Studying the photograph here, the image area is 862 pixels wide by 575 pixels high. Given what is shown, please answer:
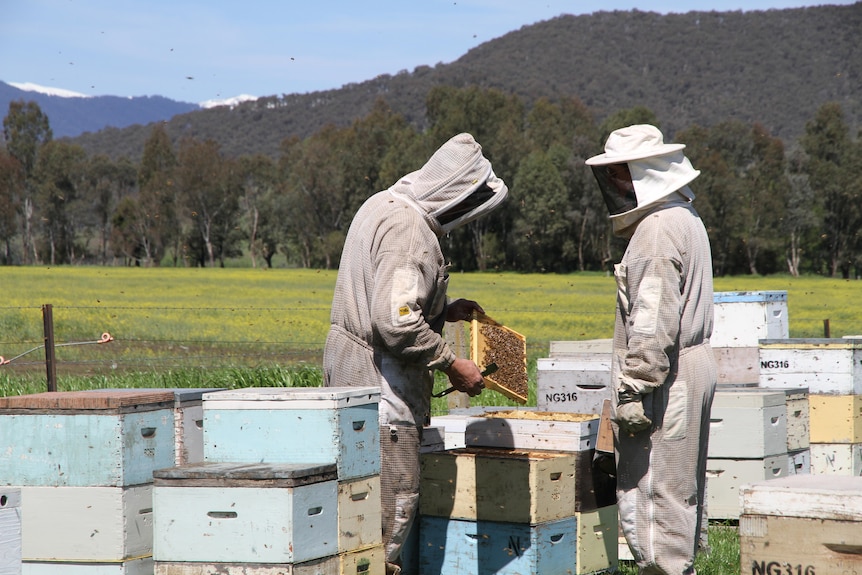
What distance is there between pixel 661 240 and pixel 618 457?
105 centimetres

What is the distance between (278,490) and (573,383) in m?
3.82

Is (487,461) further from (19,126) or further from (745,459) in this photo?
(19,126)

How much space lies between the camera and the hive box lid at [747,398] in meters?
6.62

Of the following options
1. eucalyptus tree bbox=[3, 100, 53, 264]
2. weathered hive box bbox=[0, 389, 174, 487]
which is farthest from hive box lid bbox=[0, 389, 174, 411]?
eucalyptus tree bbox=[3, 100, 53, 264]

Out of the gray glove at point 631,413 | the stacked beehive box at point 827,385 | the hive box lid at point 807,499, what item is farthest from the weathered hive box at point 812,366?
the hive box lid at point 807,499

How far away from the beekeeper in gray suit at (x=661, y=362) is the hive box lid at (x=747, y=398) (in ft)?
7.76

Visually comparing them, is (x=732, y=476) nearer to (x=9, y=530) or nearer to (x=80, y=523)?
(x=80, y=523)

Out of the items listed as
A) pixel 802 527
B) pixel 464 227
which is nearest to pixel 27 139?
pixel 464 227

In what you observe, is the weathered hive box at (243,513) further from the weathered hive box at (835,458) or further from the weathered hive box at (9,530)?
the weathered hive box at (835,458)

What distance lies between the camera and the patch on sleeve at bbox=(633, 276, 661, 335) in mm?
4164

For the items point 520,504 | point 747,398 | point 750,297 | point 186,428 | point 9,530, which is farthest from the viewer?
point 750,297

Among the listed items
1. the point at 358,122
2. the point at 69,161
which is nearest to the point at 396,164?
the point at 358,122

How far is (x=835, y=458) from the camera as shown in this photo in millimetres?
7625

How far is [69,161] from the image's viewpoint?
9238 centimetres
